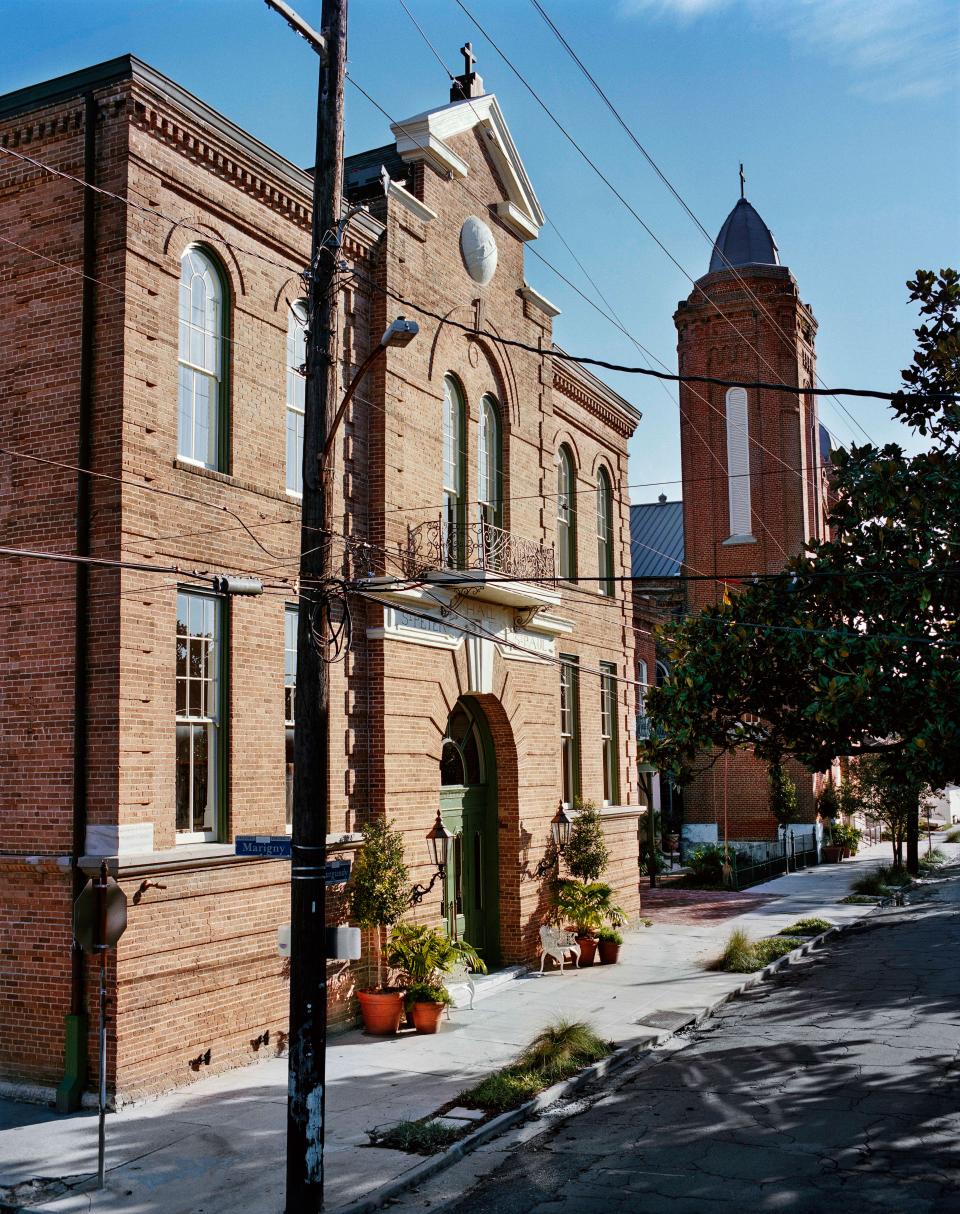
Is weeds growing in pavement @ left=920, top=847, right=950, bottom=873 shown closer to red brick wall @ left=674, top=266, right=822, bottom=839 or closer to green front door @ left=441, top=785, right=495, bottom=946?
red brick wall @ left=674, top=266, right=822, bottom=839

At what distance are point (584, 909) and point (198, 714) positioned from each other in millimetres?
9096

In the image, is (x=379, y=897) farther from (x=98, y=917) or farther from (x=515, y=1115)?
(x=98, y=917)

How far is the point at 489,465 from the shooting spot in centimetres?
1930

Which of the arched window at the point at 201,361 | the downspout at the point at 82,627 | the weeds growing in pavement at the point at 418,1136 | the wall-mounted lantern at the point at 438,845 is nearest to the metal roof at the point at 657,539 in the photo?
the wall-mounted lantern at the point at 438,845

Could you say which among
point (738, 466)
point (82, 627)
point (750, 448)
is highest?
point (750, 448)

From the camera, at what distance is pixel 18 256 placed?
12844mm

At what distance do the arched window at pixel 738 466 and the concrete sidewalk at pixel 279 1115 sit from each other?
81.8 ft

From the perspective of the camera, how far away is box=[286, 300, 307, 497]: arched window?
14.9 meters

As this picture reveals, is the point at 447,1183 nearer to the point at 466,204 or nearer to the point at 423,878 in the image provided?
the point at 423,878

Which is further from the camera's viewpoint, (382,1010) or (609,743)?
(609,743)

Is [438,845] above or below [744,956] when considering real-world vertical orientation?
above

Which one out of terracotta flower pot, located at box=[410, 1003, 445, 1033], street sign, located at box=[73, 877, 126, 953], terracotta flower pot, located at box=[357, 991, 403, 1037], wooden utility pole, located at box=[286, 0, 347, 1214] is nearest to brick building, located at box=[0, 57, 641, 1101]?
terracotta flower pot, located at box=[357, 991, 403, 1037]

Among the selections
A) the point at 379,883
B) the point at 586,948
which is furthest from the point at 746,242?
the point at 379,883

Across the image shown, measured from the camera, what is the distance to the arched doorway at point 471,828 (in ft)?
59.1
